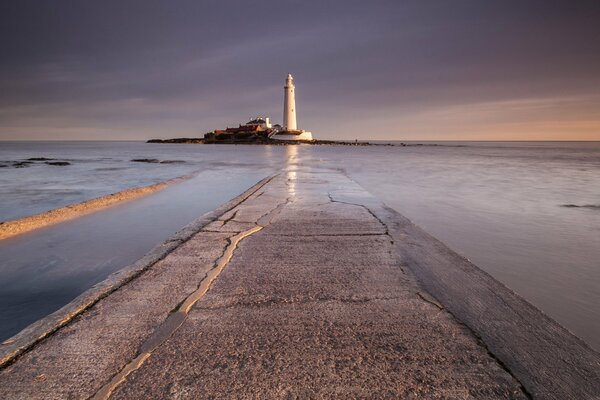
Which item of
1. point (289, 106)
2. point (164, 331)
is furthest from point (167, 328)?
point (289, 106)

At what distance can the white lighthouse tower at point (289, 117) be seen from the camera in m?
76.6

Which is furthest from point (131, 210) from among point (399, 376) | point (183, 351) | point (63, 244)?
point (399, 376)

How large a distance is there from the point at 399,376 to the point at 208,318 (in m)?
1.19

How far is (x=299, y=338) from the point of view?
6.41 ft

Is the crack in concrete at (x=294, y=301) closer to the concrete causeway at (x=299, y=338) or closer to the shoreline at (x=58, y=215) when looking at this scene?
the concrete causeway at (x=299, y=338)

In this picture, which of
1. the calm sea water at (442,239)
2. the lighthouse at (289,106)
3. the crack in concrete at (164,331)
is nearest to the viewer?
the crack in concrete at (164,331)

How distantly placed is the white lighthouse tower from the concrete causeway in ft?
255

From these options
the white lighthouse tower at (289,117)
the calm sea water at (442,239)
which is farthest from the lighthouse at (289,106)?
the calm sea water at (442,239)

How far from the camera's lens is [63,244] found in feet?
16.6

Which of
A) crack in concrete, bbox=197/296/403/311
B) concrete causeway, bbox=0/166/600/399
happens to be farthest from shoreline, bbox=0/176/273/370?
crack in concrete, bbox=197/296/403/311

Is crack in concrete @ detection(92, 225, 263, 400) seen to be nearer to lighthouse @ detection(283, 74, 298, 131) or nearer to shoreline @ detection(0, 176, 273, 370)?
shoreline @ detection(0, 176, 273, 370)

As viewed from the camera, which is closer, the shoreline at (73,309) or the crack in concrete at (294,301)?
the shoreline at (73,309)

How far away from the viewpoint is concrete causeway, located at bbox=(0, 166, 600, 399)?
1574 mm

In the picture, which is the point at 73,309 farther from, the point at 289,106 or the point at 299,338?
the point at 289,106
